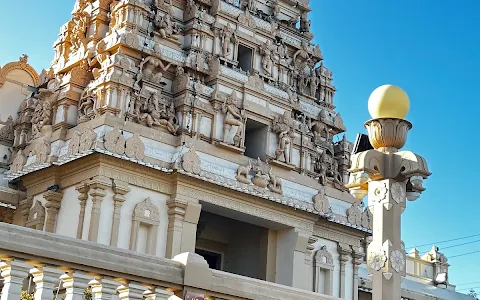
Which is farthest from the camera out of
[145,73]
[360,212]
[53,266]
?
[360,212]

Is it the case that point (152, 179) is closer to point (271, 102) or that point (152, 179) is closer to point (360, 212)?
point (271, 102)

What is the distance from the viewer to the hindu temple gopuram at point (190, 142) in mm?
20312

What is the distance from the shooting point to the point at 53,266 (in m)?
7.49

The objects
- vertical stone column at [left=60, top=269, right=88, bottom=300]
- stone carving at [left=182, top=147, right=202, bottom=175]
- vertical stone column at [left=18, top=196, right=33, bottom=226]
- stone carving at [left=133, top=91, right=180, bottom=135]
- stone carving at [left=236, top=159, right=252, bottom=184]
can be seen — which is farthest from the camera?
vertical stone column at [left=18, top=196, right=33, bottom=226]

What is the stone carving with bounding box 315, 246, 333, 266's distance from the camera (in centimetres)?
2375

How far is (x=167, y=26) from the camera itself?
906 inches

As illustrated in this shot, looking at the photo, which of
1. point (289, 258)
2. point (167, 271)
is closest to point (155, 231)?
point (289, 258)

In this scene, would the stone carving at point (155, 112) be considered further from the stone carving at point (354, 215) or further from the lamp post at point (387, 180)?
the lamp post at point (387, 180)

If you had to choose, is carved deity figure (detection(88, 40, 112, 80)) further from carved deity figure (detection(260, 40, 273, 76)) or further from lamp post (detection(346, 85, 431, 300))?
lamp post (detection(346, 85, 431, 300))

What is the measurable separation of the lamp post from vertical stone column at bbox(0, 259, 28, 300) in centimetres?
441

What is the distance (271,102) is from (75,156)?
22.1ft

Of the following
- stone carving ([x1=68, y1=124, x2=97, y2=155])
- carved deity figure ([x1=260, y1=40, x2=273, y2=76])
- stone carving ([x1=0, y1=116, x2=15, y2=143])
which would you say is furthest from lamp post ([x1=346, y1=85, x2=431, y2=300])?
stone carving ([x1=0, y1=116, x2=15, y2=143])

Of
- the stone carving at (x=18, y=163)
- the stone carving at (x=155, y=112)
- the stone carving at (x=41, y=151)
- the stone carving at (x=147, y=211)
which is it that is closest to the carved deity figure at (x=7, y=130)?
the stone carving at (x=18, y=163)

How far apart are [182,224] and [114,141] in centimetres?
290
